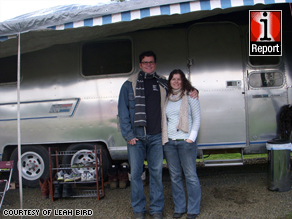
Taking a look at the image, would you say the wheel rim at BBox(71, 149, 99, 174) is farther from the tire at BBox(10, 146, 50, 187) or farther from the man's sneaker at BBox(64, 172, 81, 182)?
the tire at BBox(10, 146, 50, 187)

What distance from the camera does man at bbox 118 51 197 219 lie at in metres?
3.16

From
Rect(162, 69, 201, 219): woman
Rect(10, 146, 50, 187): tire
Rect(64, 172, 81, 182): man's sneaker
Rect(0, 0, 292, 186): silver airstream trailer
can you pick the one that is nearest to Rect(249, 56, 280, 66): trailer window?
Rect(0, 0, 292, 186): silver airstream trailer

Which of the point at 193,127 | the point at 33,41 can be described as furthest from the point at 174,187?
the point at 33,41

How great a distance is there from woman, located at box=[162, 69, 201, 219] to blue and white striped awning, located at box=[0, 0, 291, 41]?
2.51ft

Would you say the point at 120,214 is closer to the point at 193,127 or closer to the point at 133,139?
the point at 133,139

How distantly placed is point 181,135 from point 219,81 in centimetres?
166

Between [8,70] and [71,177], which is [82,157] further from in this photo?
[8,70]

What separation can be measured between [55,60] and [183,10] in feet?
8.57

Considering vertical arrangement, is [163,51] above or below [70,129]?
above

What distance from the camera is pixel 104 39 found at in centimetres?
460

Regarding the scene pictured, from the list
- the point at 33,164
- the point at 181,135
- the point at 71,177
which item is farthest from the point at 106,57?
the point at 33,164

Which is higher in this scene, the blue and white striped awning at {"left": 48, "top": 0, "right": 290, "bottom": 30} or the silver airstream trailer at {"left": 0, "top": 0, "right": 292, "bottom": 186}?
the blue and white striped awning at {"left": 48, "top": 0, "right": 290, "bottom": 30}

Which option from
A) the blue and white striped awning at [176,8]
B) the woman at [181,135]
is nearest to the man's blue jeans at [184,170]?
the woman at [181,135]

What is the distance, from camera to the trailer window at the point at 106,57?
4.56m
